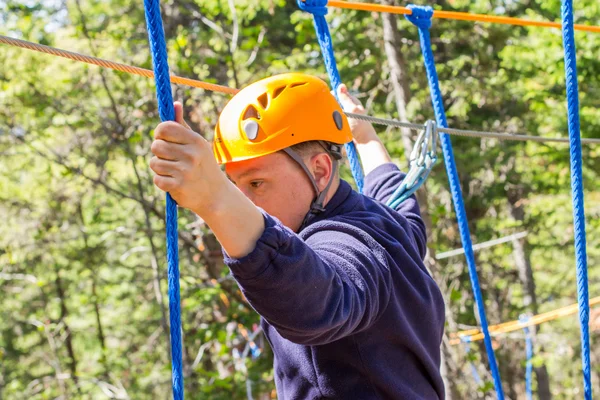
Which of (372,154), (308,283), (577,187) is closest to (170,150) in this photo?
(308,283)

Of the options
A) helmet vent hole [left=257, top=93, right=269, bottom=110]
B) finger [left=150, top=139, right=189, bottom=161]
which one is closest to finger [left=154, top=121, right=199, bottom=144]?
finger [left=150, top=139, right=189, bottom=161]

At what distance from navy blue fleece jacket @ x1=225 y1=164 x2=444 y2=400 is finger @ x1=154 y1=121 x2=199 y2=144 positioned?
177 mm

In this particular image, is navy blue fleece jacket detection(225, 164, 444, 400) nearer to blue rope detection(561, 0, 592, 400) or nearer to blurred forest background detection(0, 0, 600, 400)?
blue rope detection(561, 0, 592, 400)

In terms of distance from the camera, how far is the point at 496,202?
10930mm

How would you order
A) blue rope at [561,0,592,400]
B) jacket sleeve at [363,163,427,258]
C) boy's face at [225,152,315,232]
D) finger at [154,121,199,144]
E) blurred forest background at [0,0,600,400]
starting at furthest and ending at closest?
blurred forest background at [0,0,600,400]
blue rope at [561,0,592,400]
jacket sleeve at [363,163,427,258]
boy's face at [225,152,315,232]
finger at [154,121,199,144]

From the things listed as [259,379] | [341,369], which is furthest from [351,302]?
[259,379]

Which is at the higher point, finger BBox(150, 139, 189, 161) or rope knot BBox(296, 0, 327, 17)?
rope knot BBox(296, 0, 327, 17)

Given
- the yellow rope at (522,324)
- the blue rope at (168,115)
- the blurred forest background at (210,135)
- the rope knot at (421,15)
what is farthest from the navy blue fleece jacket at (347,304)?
the yellow rope at (522,324)

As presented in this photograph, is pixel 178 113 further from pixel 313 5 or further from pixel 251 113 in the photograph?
pixel 313 5

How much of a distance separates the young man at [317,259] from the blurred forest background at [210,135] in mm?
4261

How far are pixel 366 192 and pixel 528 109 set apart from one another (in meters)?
8.64

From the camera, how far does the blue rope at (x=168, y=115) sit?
1.02 metres

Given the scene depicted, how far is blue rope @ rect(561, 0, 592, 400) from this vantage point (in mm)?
2246

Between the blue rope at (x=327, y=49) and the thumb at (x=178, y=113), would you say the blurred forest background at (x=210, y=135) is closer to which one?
the blue rope at (x=327, y=49)
